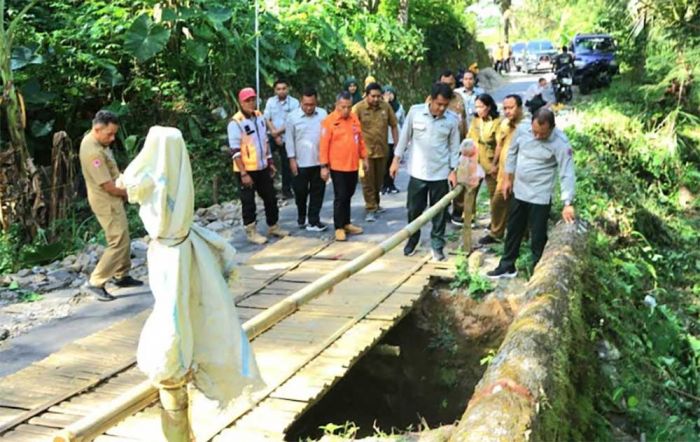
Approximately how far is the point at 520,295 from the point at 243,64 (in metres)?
7.76

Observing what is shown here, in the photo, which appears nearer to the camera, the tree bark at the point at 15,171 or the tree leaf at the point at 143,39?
the tree bark at the point at 15,171

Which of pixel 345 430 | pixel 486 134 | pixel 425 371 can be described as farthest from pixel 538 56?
pixel 345 430

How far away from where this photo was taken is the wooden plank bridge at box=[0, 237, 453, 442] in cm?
445

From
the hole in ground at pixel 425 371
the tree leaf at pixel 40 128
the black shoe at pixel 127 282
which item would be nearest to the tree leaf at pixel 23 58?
the tree leaf at pixel 40 128

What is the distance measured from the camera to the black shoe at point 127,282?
7184 mm

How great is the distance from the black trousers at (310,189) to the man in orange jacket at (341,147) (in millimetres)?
268

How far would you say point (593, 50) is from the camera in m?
24.5

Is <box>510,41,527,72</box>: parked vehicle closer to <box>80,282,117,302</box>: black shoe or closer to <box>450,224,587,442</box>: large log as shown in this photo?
<box>450,224,587,442</box>: large log

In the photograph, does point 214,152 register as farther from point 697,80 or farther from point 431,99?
point 697,80

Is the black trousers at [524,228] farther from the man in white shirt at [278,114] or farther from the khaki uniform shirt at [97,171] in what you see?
the man in white shirt at [278,114]

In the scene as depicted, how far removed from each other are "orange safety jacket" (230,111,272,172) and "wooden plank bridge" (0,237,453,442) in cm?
111

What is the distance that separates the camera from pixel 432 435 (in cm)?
448

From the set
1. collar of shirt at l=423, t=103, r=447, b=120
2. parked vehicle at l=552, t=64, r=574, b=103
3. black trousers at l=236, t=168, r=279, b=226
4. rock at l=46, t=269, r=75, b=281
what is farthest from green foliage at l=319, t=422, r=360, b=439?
parked vehicle at l=552, t=64, r=574, b=103

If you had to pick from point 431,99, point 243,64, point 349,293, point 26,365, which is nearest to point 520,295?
point 349,293
